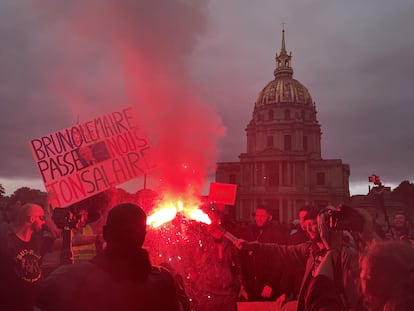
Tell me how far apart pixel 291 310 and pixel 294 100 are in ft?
245

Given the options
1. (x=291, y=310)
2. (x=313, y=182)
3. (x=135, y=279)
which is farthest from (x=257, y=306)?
(x=313, y=182)

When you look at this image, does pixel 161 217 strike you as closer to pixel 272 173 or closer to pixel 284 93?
pixel 272 173

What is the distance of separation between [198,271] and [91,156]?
2506 millimetres

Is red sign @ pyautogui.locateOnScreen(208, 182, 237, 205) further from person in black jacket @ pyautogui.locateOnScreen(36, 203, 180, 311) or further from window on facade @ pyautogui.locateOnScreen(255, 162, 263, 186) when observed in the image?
window on facade @ pyautogui.locateOnScreen(255, 162, 263, 186)

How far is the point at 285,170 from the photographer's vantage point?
66.4 meters

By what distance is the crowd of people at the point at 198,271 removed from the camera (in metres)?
2.04

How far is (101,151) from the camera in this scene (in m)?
6.66

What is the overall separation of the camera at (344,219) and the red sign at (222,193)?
5.68m

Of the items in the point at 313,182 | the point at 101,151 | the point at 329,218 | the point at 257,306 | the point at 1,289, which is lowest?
the point at 257,306

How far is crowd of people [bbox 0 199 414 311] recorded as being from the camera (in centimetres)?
204

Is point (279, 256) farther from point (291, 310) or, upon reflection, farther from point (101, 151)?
point (101, 151)

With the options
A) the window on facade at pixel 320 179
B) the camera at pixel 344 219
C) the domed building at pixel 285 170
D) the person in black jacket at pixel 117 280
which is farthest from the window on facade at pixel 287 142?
the person in black jacket at pixel 117 280

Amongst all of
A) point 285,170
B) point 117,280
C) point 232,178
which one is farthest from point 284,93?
point 117,280

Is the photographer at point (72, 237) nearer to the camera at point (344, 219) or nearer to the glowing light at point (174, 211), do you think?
the glowing light at point (174, 211)
